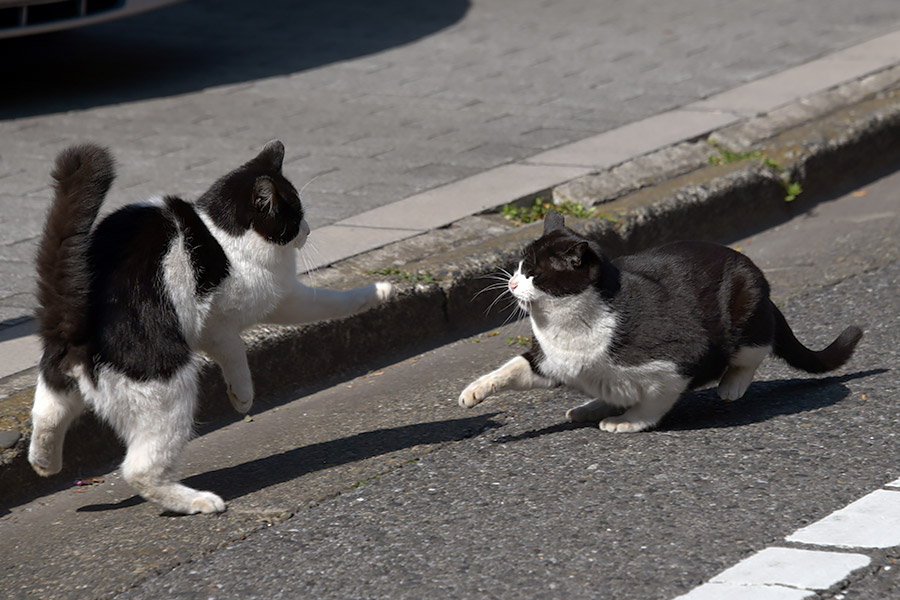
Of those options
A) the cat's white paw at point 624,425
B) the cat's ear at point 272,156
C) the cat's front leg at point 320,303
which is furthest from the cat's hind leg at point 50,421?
the cat's white paw at point 624,425

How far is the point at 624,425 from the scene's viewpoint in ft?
12.5

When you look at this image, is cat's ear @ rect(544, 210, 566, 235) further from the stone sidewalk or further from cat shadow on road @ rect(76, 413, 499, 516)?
the stone sidewalk

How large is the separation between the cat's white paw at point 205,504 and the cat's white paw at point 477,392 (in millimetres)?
843

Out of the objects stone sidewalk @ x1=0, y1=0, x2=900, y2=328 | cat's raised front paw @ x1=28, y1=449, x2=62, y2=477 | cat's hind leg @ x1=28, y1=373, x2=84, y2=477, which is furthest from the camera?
stone sidewalk @ x1=0, y1=0, x2=900, y2=328

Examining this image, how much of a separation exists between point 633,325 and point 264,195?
1172 mm

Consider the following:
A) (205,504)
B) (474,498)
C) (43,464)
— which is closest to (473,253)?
(474,498)

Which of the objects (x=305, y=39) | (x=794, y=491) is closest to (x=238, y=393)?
(x=794, y=491)

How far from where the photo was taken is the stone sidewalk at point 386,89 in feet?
19.7

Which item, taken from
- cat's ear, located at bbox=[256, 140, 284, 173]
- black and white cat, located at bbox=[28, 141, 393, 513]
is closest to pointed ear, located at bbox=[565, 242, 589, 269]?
black and white cat, located at bbox=[28, 141, 393, 513]

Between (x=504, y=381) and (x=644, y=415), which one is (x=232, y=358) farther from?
(x=644, y=415)

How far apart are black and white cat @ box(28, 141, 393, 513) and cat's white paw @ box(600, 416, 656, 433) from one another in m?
1.12

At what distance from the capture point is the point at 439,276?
4867mm

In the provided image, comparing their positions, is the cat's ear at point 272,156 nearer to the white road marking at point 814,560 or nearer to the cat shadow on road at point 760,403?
the cat shadow on road at point 760,403

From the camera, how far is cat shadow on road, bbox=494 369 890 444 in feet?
12.8
